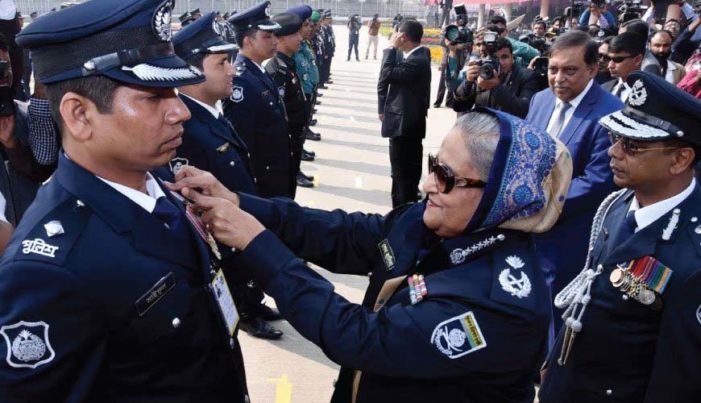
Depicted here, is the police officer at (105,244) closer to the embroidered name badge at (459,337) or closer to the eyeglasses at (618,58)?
the embroidered name badge at (459,337)

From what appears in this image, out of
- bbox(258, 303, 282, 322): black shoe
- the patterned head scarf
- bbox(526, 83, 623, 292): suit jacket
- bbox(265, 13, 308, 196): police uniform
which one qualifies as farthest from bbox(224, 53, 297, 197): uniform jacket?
the patterned head scarf

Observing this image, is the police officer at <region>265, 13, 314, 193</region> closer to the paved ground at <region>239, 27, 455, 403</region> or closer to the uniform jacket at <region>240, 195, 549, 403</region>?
the paved ground at <region>239, 27, 455, 403</region>

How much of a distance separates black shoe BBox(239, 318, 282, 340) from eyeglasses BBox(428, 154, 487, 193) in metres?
2.79

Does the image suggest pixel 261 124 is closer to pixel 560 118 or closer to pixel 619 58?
pixel 560 118

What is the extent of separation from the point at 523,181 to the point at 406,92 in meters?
4.83

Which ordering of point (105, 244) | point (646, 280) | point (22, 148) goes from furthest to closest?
point (22, 148) → point (646, 280) → point (105, 244)

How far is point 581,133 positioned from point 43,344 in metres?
3.03

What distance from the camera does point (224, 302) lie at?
181 cm

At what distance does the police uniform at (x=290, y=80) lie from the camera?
20.6ft

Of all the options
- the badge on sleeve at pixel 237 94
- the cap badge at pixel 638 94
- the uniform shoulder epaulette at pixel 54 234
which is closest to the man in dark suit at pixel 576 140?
the cap badge at pixel 638 94

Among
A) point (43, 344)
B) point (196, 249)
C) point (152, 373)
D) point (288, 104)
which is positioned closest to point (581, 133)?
point (196, 249)

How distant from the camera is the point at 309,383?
3869mm

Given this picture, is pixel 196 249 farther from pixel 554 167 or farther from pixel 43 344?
pixel 554 167

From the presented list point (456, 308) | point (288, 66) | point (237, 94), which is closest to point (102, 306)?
point (456, 308)
